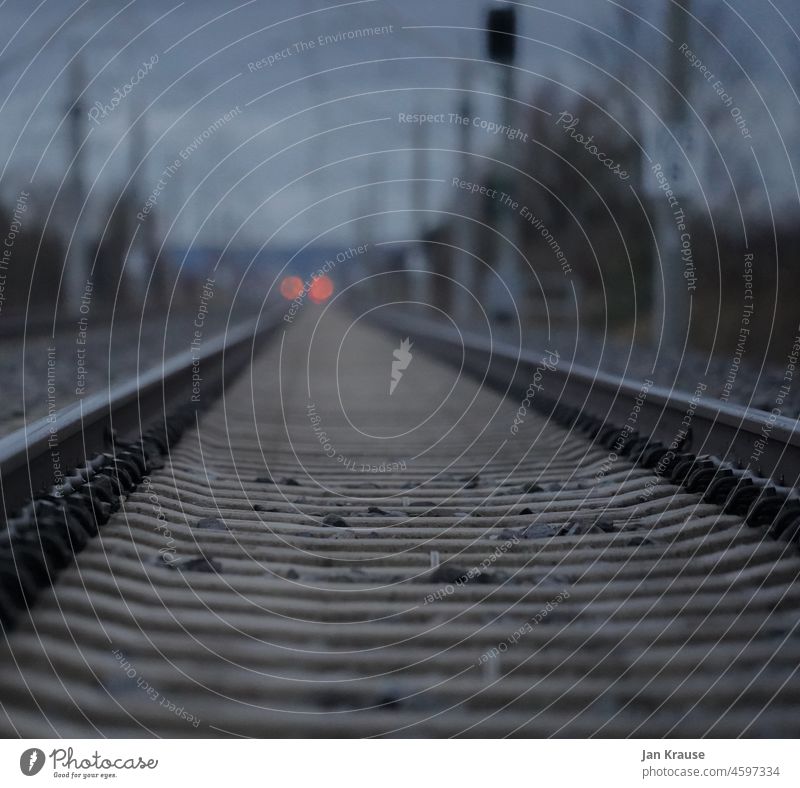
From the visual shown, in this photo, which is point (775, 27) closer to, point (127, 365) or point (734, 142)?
point (734, 142)

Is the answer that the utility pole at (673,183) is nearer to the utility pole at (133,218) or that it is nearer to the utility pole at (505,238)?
the utility pole at (505,238)

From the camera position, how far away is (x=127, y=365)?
A: 10383 millimetres

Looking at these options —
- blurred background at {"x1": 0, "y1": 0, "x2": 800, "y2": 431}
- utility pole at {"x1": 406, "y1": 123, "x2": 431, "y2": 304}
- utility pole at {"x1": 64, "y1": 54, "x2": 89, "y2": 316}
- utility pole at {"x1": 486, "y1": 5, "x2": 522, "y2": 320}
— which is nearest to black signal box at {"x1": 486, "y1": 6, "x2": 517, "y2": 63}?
blurred background at {"x1": 0, "y1": 0, "x2": 800, "y2": 431}

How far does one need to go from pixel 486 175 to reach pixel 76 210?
5301 mm

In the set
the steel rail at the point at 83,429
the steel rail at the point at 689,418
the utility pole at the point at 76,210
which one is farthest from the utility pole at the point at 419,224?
the steel rail at the point at 689,418

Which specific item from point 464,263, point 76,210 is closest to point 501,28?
point 76,210

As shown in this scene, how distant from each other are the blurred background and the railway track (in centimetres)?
61

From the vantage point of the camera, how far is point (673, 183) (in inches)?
283

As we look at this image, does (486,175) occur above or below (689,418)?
above

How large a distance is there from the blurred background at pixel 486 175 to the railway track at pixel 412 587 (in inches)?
24.2

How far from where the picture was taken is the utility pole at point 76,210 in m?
7.45

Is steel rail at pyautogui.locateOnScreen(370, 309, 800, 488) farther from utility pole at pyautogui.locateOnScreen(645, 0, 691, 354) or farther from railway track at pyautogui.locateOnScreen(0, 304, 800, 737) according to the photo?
utility pole at pyautogui.locateOnScreen(645, 0, 691, 354)

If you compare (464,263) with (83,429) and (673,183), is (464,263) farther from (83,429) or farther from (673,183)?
(83,429)

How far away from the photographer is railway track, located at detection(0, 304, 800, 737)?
1754 mm
